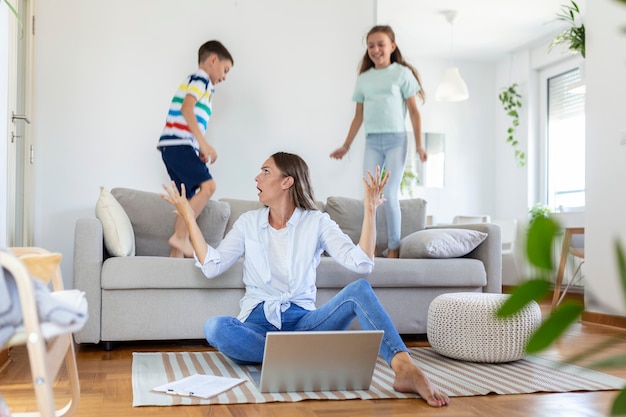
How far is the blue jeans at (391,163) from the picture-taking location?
156 inches

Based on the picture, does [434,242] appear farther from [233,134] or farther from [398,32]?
[398,32]

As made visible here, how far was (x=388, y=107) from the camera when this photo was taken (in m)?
4.10

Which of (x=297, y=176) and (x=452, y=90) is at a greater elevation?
(x=452, y=90)

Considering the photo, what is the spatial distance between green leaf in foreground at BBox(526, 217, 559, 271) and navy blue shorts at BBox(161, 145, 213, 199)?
12.0 feet

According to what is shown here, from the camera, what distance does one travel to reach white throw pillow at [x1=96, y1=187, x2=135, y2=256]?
325 cm

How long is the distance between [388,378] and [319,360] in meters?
0.42

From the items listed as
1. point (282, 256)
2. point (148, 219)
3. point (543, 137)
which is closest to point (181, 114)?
point (148, 219)

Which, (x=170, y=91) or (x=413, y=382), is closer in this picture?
(x=413, y=382)

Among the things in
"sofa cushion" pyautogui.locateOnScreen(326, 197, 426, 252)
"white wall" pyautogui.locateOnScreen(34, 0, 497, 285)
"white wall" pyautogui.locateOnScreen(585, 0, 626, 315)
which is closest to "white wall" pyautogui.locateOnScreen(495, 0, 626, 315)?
"white wall" pyautogui.locateOnScreen(585, 0, 626, 315)

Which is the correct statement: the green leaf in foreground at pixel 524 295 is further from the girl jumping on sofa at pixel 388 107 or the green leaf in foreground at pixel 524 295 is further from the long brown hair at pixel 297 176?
the girl jumping on sofa at pixel 388 107

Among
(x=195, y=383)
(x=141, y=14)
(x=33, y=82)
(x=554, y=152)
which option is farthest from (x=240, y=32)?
(x=554, y=152)

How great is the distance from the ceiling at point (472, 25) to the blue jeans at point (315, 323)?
4632 mm

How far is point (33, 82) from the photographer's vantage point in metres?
4.14

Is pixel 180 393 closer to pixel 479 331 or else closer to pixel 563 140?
pixel 479 331
